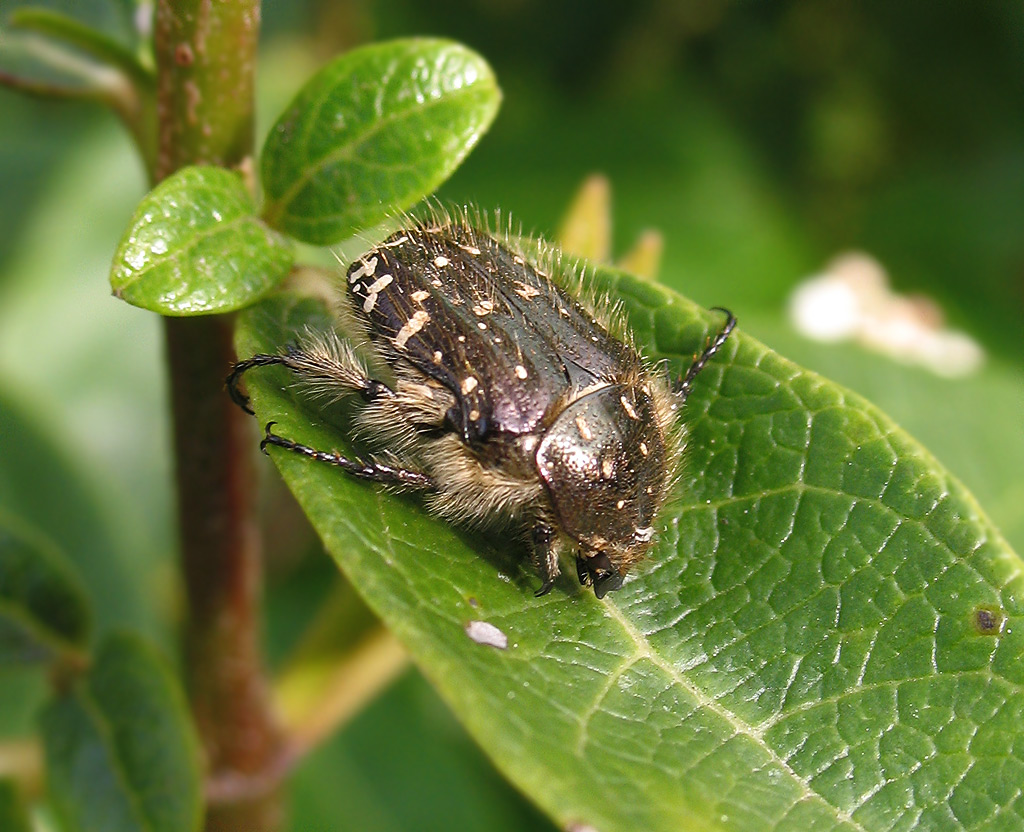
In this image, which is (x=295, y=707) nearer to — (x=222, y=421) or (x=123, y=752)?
(x=123, y=752)

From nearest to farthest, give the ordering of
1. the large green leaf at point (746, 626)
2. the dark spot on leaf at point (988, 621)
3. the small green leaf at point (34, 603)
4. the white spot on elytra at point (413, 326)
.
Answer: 1. the large green leaf at point (746, 626)
2. the dark spot on leaf at point (988, 621)
3. the white spot on elytra at point (413, 326)
4. the small green leaf at point (34, 603)

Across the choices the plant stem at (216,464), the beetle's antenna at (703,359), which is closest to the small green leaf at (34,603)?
the plant stem at (216,464)

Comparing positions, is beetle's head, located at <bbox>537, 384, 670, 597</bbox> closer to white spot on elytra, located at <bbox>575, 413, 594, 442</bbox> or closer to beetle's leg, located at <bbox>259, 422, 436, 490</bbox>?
white spot on elytra, located at <bbox>575, 413, 594, 442</bbox>

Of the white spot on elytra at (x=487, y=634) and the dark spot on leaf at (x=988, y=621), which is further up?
the dark spot on leaf at (x=988, y=621)

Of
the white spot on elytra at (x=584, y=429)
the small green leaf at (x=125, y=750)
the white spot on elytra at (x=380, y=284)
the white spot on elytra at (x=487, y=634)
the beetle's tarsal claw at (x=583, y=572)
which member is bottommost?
the small green leaf at (x=125, y=750)

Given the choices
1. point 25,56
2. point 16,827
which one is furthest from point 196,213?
point 16,827

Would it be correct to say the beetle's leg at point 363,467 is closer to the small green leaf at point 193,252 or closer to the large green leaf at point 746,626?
the large green leaf at point 746,626

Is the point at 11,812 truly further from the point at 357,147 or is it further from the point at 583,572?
the point at 357,147
